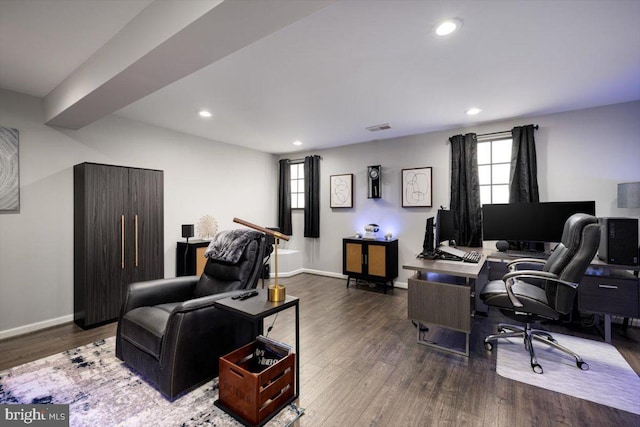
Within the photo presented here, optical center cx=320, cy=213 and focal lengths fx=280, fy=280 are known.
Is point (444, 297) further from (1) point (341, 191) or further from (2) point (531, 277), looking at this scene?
(1) point (341, 191)

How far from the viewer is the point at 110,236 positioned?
3141 millimetres

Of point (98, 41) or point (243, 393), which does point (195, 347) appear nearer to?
point (243, 393)

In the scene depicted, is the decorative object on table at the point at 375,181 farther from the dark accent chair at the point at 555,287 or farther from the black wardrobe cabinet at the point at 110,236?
the black wardrobe cabinet at the point at 110,236

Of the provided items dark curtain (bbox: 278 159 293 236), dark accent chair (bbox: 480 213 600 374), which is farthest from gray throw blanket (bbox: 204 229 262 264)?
dark curtain (bbox: 278 159 293 236)

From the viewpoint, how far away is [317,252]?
18.4 ft

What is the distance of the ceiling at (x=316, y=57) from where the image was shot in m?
1.68

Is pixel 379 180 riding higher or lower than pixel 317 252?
higher

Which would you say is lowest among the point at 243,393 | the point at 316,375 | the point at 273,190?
the point at 316,375

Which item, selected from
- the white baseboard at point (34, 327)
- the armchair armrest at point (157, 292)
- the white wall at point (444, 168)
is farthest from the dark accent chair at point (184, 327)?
the white wall at point (444, 168)

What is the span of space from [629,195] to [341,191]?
3678 millimetres

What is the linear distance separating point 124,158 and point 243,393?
3454 mm

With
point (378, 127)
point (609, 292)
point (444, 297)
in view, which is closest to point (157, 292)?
point (444, 297)

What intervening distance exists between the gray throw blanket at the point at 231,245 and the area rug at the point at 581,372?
228 cm

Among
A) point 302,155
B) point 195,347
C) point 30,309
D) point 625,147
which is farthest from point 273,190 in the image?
point 625,147
